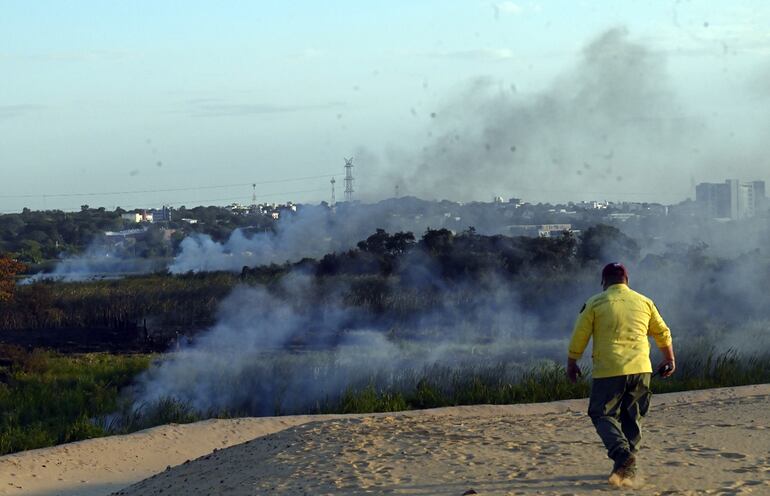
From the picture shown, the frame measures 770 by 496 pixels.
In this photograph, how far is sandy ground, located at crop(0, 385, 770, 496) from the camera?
9391 millimetres

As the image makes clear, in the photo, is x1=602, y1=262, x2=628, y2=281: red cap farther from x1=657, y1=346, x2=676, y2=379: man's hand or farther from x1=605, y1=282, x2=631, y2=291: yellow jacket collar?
x1=657, y1=346, x2=676, y2=379: man's hand

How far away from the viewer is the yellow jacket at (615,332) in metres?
8.87

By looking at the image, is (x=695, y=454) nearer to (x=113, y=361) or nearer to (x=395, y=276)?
(x=113, y=361)

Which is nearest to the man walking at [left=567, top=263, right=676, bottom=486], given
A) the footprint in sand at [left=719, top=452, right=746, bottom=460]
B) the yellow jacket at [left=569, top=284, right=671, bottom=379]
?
the yellow jacket at [left=569, top=284, right=671, bottom=379]

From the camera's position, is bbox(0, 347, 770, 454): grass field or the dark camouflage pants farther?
bbox(0, 347, 770, 454): grass field

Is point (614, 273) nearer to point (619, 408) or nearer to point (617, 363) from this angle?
point (617, 363)

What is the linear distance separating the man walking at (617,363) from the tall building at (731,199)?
197 ft

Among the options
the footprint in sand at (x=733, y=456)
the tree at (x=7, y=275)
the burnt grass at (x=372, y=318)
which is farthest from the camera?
the tree at (x=7, y=275)

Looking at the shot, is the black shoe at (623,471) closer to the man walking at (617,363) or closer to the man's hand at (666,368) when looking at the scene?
the man walking at (617,363)

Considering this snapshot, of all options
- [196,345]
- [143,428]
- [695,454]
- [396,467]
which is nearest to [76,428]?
[143,428]

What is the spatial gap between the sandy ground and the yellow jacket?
39.0 inches

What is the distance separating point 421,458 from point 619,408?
7.23 feet

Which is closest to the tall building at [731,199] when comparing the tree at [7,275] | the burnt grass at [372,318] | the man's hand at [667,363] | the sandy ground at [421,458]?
the burnt grass at [372,318]

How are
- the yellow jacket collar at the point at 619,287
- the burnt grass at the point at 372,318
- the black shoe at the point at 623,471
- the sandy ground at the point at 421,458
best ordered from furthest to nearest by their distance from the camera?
the burnt grass at the point at 372,318 < the sandy ground at the point at 421,458 < the yellow jacket collar at the point at 619,287 < the black shoe at the point at 623,471
